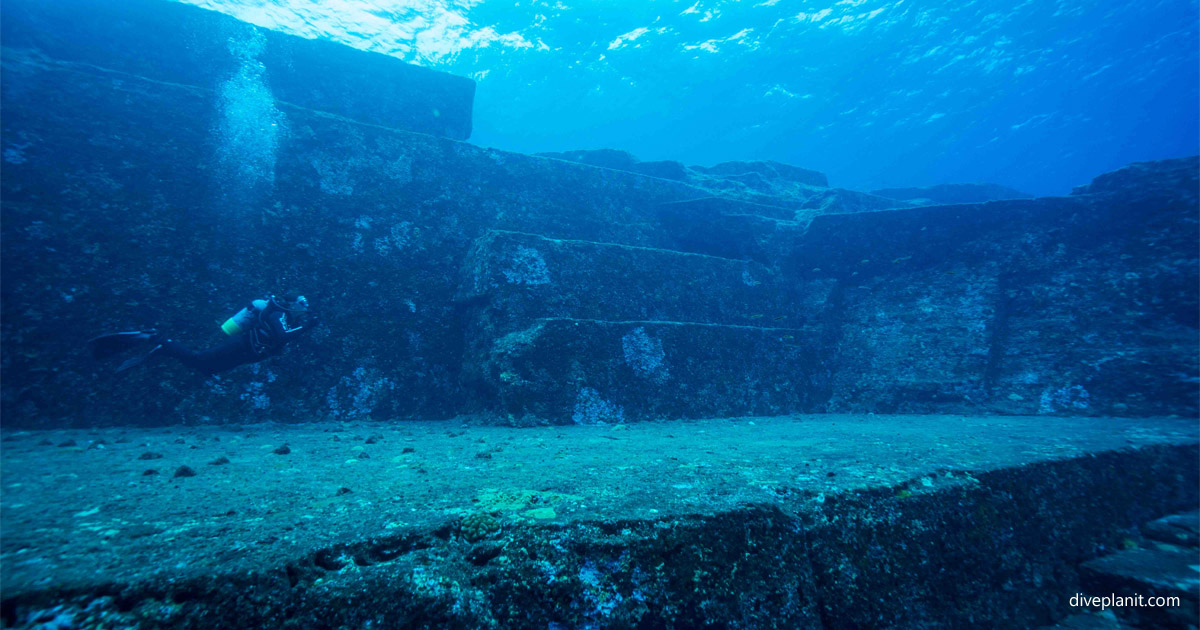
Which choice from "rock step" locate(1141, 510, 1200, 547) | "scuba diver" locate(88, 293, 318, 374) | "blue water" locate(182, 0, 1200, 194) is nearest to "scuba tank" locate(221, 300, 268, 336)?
"scuba diver" locate(88, 293, 318, 374)

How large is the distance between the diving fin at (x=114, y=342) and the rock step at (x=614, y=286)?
325 cm

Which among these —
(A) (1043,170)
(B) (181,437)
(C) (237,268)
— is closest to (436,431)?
(B) (181,437)

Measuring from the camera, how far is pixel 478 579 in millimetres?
1495

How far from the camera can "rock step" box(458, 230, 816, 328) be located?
233 inches

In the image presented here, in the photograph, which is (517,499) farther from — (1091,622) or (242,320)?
(242,320)

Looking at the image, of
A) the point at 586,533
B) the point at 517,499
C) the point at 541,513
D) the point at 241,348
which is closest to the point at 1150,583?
the point at 586,533

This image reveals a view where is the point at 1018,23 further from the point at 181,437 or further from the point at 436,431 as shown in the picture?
the point at 181,437

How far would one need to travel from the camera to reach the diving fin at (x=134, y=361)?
4.29 m

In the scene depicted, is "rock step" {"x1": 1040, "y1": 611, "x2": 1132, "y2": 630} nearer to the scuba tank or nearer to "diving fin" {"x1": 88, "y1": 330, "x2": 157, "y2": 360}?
the scuba tank

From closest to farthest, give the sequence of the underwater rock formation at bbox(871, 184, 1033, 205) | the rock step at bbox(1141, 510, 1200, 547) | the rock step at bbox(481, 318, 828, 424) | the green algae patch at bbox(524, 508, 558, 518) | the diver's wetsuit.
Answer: the green algae patch at bbox(524, 508, 558, 518) → the rock step at bbox(1141, 510, 1200, 547) → the diver's wetsuit → the rock step at bbox(481, 318, 828, 424) → the underwater rock formation at bbox(871, 184, 1033, 205)

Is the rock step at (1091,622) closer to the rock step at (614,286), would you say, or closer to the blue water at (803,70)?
the rock step at (614,286)

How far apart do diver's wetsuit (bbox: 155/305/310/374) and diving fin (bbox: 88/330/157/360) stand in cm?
15

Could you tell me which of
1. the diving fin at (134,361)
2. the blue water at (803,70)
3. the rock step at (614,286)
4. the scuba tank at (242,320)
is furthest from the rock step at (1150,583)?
the blue water at (803,70)

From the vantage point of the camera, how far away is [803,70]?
2398 cm
